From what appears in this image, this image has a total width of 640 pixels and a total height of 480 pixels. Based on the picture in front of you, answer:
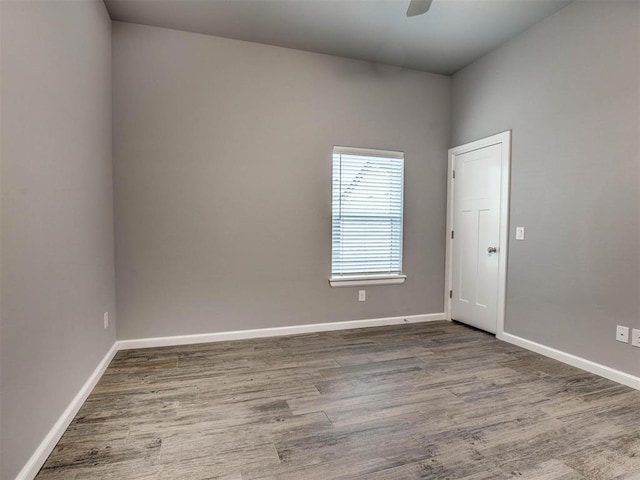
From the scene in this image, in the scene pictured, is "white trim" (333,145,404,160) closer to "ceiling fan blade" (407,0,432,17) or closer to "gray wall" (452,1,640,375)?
"gray wall" (452,1,640,375)

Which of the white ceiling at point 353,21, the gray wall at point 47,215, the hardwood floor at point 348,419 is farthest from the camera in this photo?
the white ceiling at point 353,21

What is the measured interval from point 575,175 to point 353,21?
91.7 inches

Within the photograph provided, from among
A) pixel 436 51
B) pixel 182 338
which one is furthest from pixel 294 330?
pixel 436 51

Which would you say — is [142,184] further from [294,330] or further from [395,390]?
[395,390]

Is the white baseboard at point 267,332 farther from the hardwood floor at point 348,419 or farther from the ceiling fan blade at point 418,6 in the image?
the ceiling fan blade at point 418,6

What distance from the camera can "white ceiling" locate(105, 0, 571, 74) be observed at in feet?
8.91

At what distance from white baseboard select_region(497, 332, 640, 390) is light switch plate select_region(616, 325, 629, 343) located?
0.79 feet

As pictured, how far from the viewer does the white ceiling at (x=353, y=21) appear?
2715mm

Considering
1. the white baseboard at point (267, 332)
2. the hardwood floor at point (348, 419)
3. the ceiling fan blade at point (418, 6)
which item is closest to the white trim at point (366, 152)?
the ceiling fan blade at point (418, 6)

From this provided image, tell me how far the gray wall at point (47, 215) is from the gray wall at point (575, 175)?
365cm

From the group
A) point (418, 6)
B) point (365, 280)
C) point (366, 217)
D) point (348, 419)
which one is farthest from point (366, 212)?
point (348, 419)

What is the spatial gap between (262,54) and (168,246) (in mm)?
2145

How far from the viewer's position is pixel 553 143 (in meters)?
2.87

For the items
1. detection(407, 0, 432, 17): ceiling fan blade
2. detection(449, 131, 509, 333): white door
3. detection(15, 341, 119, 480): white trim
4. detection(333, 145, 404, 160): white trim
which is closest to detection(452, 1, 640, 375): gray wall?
detection(449, 131, 509, 333): white door
